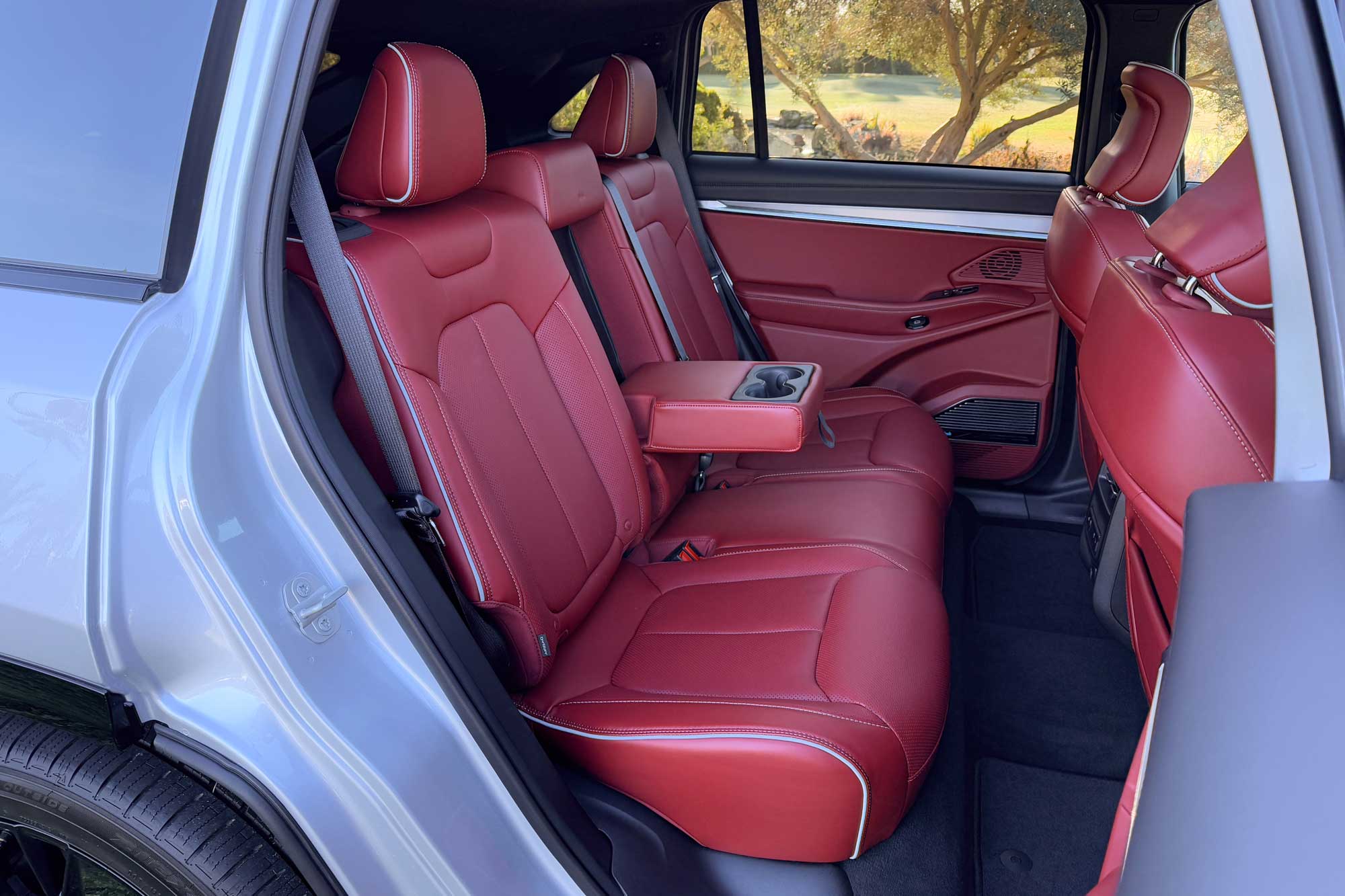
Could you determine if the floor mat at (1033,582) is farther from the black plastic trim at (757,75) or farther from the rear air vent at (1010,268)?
the black plastic trim at (757,75)

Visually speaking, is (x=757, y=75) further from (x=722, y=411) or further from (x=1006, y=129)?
(x=722, y=411)

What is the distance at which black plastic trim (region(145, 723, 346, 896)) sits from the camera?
958 mm

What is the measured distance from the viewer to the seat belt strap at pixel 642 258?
2.32 meters

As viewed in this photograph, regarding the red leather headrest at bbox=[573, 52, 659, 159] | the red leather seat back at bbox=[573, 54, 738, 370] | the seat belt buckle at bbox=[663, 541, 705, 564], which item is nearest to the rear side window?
the red leather seat back at bbox=[573, 54, 738, 370]

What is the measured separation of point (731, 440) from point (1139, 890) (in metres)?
1.39

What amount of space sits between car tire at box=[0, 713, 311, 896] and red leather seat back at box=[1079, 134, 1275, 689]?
973 mm

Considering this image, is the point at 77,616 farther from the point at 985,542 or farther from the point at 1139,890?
the point at 985,542

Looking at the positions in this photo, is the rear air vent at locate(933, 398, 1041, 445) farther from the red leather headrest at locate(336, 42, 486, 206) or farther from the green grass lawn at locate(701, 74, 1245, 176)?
the red leather headrest at locate(336, 42, 486, 206)

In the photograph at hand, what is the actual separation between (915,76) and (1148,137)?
3.12 ft

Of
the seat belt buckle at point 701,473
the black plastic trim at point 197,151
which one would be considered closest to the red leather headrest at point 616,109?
the seat belt buckle at point 701,473

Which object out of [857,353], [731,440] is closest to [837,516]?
[731,440]

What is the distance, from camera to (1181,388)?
110 cm

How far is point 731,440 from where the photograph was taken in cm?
195

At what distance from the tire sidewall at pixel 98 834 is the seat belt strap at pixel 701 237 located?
2192 millimetres
